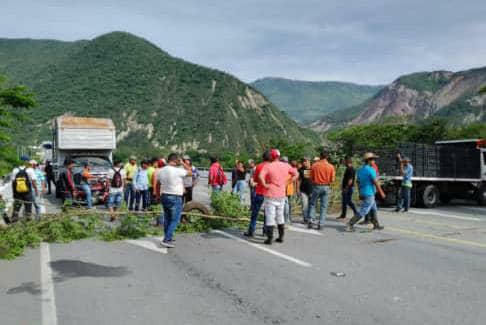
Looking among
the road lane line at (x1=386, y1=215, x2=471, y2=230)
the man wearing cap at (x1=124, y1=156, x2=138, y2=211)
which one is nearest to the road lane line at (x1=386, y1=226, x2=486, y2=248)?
the road lane line at (x1=386, y1=215, x2=471, y2=230)

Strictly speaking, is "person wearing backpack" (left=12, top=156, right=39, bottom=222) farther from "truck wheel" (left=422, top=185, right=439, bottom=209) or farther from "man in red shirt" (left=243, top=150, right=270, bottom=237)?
"truck wheel" (left=422, top=185, right=439, bottom=209)

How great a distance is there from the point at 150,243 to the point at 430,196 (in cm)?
1107

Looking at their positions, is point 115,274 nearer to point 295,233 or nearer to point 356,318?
point 356,318

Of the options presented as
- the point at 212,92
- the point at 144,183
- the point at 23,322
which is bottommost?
the point at 23,322

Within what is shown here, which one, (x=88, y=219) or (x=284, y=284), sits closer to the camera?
(x=284, y=284)

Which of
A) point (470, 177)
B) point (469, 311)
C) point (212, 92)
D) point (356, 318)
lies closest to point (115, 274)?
point (356, 318)

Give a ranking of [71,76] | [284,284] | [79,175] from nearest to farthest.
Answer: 1. [284,284]
2. [79,175]
3. [71,76]

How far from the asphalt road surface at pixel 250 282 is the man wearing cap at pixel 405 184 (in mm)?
4742

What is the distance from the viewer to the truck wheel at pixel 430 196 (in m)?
15.7

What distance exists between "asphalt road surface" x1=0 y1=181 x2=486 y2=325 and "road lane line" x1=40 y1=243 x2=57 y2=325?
0.02 metres

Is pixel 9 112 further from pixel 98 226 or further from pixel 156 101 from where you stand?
pixel 156 101

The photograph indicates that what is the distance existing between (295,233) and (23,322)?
641cm

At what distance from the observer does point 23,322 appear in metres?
4.63

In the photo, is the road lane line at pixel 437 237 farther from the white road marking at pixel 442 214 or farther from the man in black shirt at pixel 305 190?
the white road marking at pixel 442 214
